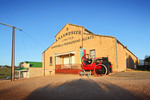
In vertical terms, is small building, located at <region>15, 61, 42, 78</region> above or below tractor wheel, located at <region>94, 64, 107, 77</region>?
below

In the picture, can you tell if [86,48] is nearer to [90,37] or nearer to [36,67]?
[90,37]

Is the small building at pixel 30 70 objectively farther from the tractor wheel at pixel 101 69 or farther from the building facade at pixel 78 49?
the tractor wheel at pixel 101 69

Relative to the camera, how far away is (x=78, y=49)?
1864 centimetres

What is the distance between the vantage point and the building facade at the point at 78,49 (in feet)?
48.1

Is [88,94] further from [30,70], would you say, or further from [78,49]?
[30,70]

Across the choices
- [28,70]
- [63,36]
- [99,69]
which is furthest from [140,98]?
[28,70]

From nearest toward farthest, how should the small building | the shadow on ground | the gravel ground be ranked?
A: the shadow on ground, the gravel ground, the small building

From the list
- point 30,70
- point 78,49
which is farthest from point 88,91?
point 30,70

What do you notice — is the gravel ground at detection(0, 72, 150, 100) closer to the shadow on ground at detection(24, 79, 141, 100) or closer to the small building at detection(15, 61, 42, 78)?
the shadow on ground at detection(24, 79, 141, 100)

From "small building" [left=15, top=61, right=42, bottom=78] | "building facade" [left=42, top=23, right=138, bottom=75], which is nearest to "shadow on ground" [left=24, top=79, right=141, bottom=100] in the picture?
"building facade" [left=42, top=23, right=138, bottom=75]

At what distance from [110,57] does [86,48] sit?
13.8ft

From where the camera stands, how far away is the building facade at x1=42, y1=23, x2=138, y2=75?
14656 millimetres

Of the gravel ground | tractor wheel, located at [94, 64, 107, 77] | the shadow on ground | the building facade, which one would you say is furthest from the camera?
the building facade

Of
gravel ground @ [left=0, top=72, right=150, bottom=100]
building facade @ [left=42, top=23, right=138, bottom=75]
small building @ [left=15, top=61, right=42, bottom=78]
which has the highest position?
building facade @ [left=42, top=23, right=138, bottom=75]
